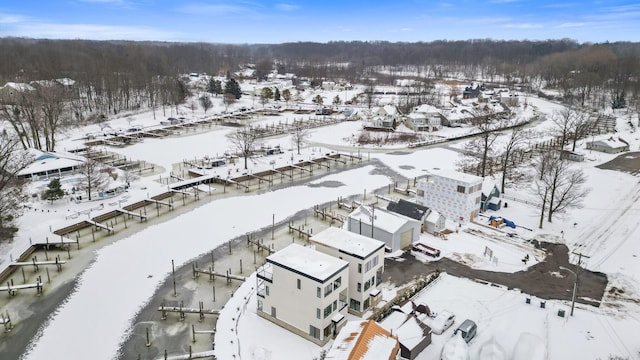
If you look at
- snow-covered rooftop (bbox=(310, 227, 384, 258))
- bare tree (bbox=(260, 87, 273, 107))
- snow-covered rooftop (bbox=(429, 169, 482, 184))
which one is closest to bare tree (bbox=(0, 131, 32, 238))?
snow-covered rooftop (bbox=(310, 227, 384, 258))

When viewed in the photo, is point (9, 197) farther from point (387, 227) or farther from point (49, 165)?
point (387, 227)

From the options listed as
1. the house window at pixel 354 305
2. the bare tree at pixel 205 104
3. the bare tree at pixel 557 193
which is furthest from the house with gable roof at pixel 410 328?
the bare tree at pixel 205 104

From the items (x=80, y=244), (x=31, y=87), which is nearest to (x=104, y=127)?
Result: (x=31, y=87)

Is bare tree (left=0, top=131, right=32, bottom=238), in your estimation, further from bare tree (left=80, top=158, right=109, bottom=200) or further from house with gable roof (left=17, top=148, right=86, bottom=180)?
bare tree (left=80, top=158, right=109, bottom=200)

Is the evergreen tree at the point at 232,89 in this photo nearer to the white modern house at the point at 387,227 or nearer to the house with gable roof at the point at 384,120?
the house with gable roof at the point at 384,120

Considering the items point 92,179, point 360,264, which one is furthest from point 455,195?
point 92,179

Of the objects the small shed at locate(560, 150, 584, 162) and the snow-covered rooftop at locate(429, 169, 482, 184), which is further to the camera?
the small shed at locate(560, 150, 584, 162)
